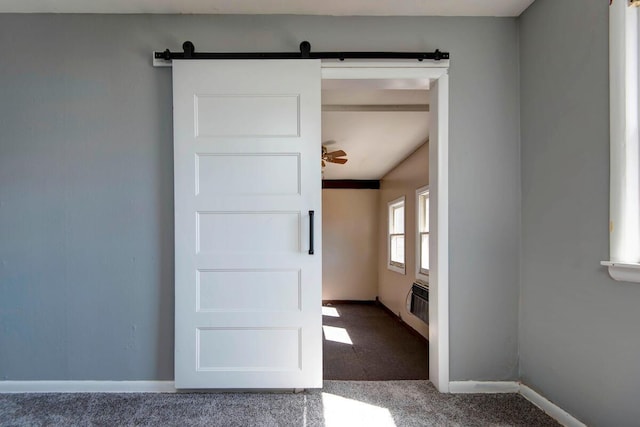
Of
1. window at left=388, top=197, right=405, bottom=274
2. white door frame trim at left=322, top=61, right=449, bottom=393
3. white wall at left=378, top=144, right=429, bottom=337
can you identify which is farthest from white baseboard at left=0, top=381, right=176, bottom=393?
window at left=388, top=197, right=405, bottom=274

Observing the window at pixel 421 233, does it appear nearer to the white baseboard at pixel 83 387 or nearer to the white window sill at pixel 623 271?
the white window sill at pixel 623 271

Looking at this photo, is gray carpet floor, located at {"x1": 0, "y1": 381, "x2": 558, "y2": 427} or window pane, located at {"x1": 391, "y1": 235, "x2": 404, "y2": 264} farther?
window pane, located at {"x1": 391, "y1": 235, "x2": 404, "y2": 264}

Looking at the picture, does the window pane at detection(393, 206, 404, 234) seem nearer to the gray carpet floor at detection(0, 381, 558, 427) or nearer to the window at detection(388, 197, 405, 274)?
the window at detection(388, 197, 405, 274)

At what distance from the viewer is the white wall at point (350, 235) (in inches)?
283

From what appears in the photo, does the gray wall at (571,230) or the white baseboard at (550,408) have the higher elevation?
the gray wall at (571,230)

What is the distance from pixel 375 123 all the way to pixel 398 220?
2.62 m

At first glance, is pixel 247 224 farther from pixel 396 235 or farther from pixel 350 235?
pixel 350 235

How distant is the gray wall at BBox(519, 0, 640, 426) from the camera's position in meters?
1.67

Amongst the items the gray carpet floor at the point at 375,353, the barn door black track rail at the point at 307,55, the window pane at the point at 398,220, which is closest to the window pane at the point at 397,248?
the window pane at the point at 398,220

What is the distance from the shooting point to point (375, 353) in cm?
357

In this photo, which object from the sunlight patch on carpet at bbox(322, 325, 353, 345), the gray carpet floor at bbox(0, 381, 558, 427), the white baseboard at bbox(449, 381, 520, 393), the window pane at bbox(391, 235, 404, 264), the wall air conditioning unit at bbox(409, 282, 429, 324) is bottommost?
the sunlight patch on carpet at bbox(322, 325, 353, 345)

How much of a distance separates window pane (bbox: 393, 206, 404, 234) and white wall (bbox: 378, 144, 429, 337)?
8.2 inches

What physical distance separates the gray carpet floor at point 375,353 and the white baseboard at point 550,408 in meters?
0.76

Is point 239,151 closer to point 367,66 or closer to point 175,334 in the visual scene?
point 367,66
